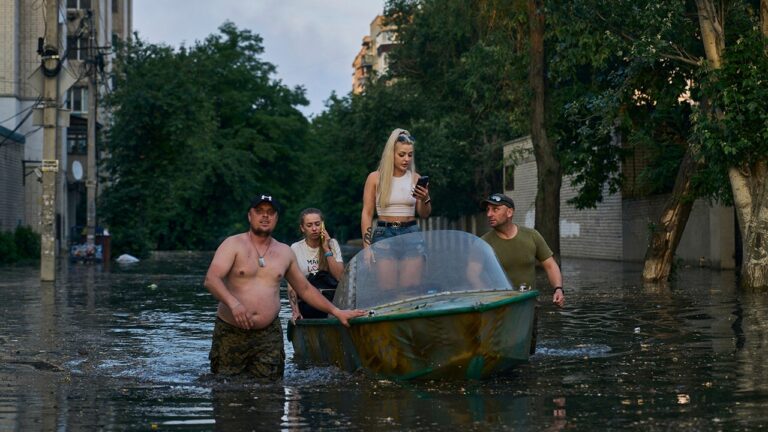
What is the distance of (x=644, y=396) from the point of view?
9773 mm

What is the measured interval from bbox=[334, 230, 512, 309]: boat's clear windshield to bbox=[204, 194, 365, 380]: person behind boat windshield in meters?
0.54

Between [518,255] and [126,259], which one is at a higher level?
[518,255]

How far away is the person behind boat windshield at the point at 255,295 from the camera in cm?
1073

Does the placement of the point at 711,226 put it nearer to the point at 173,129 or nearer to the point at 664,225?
the point at 664,225

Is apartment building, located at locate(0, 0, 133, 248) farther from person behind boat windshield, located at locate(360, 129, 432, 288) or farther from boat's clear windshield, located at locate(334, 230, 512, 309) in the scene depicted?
boat's clear windshield, located at locate(334, 230, 512, 309)

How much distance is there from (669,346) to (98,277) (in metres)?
22.4

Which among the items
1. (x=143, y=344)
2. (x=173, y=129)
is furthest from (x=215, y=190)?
(x=143, y=344)

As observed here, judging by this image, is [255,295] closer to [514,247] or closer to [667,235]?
[514,247]

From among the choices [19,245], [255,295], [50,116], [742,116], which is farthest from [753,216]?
[19,245]

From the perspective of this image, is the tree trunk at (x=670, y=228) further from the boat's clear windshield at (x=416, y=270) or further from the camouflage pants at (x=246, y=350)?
the camouflage pants at (x=246, y=350)

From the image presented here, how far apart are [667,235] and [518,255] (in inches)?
663

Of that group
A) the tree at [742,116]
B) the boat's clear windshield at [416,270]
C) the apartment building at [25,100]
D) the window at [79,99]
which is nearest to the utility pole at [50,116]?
the tree at [742,116]

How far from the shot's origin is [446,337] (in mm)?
10359

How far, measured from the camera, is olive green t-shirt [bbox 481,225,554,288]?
40.5 feet
